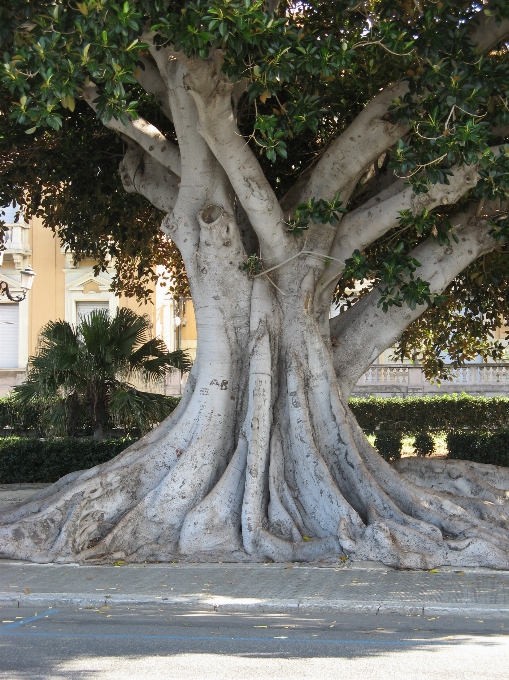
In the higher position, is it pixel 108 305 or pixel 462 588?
pixel 108 305

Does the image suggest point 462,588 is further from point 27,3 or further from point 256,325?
point 27,3

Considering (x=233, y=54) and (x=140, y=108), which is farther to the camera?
(x=140, y=108)

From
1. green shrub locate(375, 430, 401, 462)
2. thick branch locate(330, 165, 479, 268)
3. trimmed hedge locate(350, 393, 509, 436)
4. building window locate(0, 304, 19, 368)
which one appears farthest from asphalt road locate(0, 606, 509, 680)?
building window locate(0, 304, 19, 368)

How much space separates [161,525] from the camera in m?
9.32

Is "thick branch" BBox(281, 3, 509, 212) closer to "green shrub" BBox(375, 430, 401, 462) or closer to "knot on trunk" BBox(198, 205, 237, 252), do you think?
"knot on trunk" BBox(198, 205, 237, 252)

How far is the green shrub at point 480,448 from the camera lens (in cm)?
1744

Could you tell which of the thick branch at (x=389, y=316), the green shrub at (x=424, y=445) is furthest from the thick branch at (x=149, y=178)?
the green shrub at (x=424, y=445)

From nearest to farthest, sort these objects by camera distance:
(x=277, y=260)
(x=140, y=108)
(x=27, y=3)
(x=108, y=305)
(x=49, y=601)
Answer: (x=49, y=601)
(x=27, y=3)
(x=277, y=260)
(x=140, y=108)
(x=108, y=305)

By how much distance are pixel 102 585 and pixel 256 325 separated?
331 centimetres

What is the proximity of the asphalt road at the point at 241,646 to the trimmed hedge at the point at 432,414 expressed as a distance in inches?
597

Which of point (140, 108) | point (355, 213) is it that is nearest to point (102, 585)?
point (355, 213)

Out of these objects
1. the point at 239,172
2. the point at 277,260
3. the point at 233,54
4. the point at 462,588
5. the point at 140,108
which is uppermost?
the point at 140,108

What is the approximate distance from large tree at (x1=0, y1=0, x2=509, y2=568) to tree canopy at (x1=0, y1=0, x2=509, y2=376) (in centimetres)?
3

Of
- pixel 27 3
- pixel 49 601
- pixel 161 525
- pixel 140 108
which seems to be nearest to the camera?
pixel 49 601
